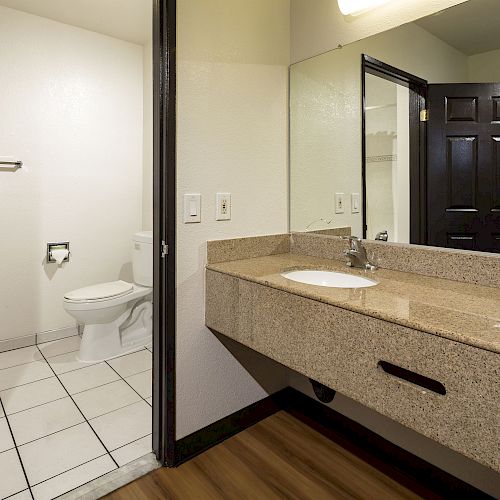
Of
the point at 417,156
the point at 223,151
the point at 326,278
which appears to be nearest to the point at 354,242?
the point at 326,278

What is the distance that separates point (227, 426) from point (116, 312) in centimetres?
122

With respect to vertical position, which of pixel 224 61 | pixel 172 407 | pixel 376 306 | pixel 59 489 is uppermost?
pixel 224 61

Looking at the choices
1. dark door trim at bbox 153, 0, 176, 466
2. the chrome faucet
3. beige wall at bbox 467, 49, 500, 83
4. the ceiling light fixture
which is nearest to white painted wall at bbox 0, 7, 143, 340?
dark door trim at bbox 153, 0, 176, 466

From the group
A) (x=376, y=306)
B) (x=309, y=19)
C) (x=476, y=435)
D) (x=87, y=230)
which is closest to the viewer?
(x=476, y=435)

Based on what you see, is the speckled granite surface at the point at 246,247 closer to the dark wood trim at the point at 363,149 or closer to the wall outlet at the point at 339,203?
the wall outlet at the point at 339,203

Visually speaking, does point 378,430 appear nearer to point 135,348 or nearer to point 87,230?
point 135,348

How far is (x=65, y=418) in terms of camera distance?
195 cm

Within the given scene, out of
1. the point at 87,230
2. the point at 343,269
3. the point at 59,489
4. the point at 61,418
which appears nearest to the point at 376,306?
the point at 343,269

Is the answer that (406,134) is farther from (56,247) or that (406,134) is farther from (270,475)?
(56,247)

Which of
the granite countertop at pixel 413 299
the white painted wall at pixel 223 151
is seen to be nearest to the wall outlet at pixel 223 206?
the white painted wall at pixel 223 151

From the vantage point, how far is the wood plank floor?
146 centimetres

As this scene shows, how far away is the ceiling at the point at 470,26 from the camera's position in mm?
1298

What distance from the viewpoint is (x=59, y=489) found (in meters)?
1.48

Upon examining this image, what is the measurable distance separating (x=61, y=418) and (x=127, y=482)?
630 millimetres
